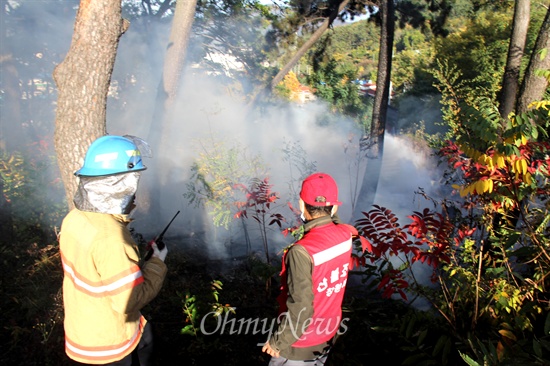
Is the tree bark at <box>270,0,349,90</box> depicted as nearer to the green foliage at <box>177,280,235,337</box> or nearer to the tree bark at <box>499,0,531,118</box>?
the tree bark at <box>499,0,531,118</box>

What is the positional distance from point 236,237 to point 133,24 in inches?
304

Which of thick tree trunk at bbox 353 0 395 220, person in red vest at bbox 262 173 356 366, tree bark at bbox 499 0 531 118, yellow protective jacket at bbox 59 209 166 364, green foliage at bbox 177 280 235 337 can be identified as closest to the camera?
yellow protective jacket at bbox 59 209 166 364

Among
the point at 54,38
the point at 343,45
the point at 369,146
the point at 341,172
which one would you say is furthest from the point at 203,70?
→ the point at 343,45

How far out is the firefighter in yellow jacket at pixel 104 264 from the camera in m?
1.93

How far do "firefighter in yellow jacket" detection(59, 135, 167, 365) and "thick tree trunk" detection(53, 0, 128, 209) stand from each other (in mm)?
1583

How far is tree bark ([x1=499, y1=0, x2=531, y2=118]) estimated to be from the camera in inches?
191

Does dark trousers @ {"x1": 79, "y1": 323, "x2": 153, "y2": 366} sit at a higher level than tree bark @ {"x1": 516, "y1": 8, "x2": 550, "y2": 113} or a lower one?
lower

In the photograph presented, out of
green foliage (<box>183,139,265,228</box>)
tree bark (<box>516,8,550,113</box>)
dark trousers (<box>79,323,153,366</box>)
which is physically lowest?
dark trousers (<box>79,323,153,366</box>)

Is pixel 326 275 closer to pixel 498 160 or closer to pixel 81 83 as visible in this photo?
pixel 498 160

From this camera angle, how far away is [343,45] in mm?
40719

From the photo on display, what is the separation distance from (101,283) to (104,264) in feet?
0.40

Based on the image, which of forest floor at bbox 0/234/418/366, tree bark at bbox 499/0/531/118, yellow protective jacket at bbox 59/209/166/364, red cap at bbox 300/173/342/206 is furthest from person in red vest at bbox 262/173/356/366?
tree bark at bbox 499/0/531/118

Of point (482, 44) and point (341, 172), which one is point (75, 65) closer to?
point (341, 172)

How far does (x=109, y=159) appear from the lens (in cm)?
209
